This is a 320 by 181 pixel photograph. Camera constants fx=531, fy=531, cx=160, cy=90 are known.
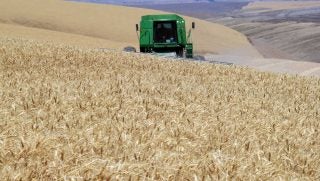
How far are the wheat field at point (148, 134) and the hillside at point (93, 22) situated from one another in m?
66.3

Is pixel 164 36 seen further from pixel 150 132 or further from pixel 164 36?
pixel 150 132

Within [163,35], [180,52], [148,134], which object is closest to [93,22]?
[163,35]

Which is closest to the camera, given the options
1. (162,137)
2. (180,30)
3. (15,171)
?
(15,171)

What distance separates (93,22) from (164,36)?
204 ft

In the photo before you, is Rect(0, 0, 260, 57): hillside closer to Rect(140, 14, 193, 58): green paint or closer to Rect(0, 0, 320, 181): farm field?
Rect(140, 14, 193, 58): green paint

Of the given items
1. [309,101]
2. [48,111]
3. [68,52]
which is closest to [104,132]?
[48,111]

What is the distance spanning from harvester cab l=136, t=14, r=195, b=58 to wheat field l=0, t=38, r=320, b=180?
23.1 meters

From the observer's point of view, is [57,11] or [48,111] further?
[57,11]

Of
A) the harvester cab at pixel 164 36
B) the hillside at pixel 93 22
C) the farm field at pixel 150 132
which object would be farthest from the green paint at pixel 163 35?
the hillside at pixel 93 22

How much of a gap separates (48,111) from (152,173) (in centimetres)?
301

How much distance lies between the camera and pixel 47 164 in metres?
3.79

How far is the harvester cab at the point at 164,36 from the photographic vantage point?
3425cm

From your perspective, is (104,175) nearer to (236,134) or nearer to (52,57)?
(236,134)

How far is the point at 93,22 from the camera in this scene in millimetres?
95250
